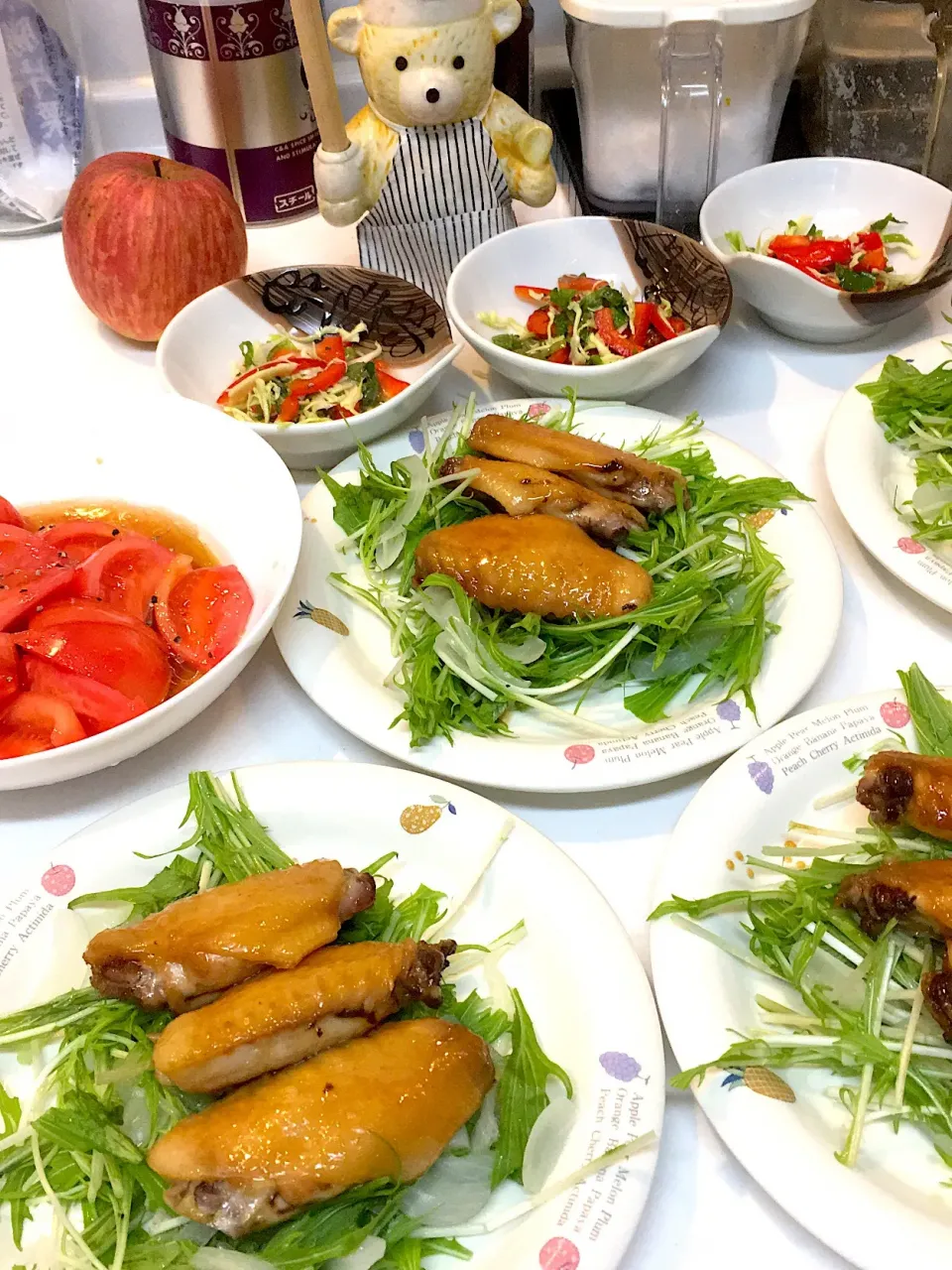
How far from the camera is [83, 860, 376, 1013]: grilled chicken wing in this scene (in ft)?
3.50

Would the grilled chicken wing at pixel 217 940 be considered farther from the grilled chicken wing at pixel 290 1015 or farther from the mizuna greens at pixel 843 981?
the mizuna greens at pixel 843 981

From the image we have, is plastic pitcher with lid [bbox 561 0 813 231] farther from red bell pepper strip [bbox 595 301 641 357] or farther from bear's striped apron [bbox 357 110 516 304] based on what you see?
red bell pepper strip [bbox 595 301 641 357]

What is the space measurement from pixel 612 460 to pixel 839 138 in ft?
4.48

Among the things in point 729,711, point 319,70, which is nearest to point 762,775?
point 729,711

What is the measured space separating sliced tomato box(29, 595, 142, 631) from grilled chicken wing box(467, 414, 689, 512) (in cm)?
65

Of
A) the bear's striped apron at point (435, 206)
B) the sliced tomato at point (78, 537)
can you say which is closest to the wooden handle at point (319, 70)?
the bear's striped apron at point (435, 206)

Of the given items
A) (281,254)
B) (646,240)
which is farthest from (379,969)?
(281,254)

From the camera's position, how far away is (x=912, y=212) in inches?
86.4

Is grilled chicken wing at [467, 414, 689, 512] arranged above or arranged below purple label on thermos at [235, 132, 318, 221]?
below

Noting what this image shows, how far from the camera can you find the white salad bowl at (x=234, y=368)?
5.79 feet

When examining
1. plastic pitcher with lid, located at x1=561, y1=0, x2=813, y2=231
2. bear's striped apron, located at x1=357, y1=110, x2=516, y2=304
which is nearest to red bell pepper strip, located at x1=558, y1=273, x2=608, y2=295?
bear's striped apron, located at x1=357, y1=110, x2=516, y2=304

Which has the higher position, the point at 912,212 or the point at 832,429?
the point at 912,212

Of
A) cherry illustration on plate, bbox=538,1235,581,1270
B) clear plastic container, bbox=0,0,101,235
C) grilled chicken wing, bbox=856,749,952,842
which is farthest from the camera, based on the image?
clear plastic container, bbox=0,0,101,235

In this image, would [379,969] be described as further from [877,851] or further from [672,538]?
[672,538]
